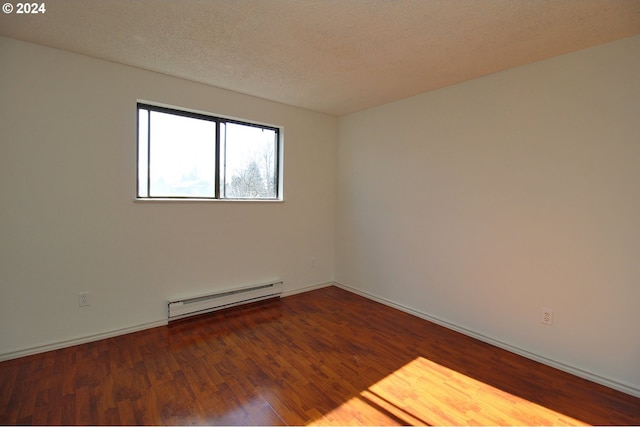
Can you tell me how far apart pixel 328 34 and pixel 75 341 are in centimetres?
321

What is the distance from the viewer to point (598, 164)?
217cm

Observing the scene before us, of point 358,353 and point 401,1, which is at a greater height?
point 401,1

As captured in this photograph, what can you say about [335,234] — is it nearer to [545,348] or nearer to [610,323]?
[545,348]

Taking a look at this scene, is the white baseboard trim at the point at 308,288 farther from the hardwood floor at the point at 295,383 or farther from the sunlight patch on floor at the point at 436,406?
the sunlight patch on floor at the point at 436,406

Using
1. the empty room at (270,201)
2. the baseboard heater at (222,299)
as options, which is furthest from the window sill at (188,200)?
the baseboard heater at (222,299)

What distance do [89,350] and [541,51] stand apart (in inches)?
169

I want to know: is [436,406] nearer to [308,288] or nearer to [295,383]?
[295,383]

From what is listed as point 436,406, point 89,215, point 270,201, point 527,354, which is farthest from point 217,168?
point 527,354

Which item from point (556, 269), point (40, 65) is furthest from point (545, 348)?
point (40, 65)

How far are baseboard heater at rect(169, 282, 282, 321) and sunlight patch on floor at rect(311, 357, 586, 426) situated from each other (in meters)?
1.87

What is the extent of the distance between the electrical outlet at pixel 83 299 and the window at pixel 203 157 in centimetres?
97

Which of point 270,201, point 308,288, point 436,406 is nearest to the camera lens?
point 436,406

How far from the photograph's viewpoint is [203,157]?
3.30m

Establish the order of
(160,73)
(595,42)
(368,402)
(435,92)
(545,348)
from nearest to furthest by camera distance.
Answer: (368,402)
(595,42)
(545,348)
(160,73)
(435,92)
